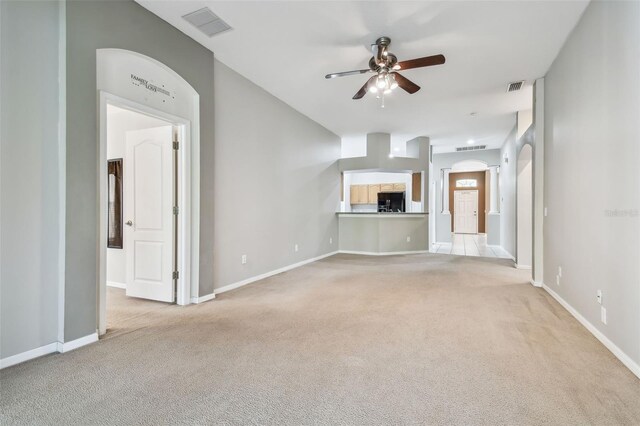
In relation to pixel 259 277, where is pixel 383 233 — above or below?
above

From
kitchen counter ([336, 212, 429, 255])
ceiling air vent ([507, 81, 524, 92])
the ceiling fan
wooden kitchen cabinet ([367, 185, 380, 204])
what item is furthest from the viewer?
wooden kitchen cabinet ([367, 185, 380, 204])

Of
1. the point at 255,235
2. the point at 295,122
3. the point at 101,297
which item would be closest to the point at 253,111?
the point at 295,122

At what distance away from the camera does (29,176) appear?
2.15 meters

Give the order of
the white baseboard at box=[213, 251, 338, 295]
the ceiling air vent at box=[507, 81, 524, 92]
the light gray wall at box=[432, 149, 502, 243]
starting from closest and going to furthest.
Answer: the white baseboard at box=[213, 251, 338, 295] → the ceiling air vent at box=[507, 81, 524, 92] → the light gray wall at box=[432, 149, 502, 243]

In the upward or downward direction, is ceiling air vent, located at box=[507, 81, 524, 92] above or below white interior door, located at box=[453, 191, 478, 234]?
above

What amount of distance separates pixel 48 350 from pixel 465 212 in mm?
13623

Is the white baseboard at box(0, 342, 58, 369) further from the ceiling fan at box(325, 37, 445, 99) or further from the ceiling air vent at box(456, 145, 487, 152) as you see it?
the ceiling air vent at box(456, 145, 487, 152)

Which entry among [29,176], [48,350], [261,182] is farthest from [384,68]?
[48,350]

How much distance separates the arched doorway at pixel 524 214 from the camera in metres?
5.69

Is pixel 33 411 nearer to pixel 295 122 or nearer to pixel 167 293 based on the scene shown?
pixel 167 293

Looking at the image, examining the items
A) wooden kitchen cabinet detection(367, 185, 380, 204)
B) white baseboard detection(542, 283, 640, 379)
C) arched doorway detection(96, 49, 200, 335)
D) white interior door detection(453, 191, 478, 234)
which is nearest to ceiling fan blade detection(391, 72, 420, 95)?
arched doorway detection(96, 49, 200, 335)

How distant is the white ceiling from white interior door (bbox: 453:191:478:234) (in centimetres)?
779

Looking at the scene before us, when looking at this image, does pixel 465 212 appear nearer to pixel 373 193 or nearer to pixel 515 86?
pixel 373 193

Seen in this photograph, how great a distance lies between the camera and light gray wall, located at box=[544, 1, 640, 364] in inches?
80.9
